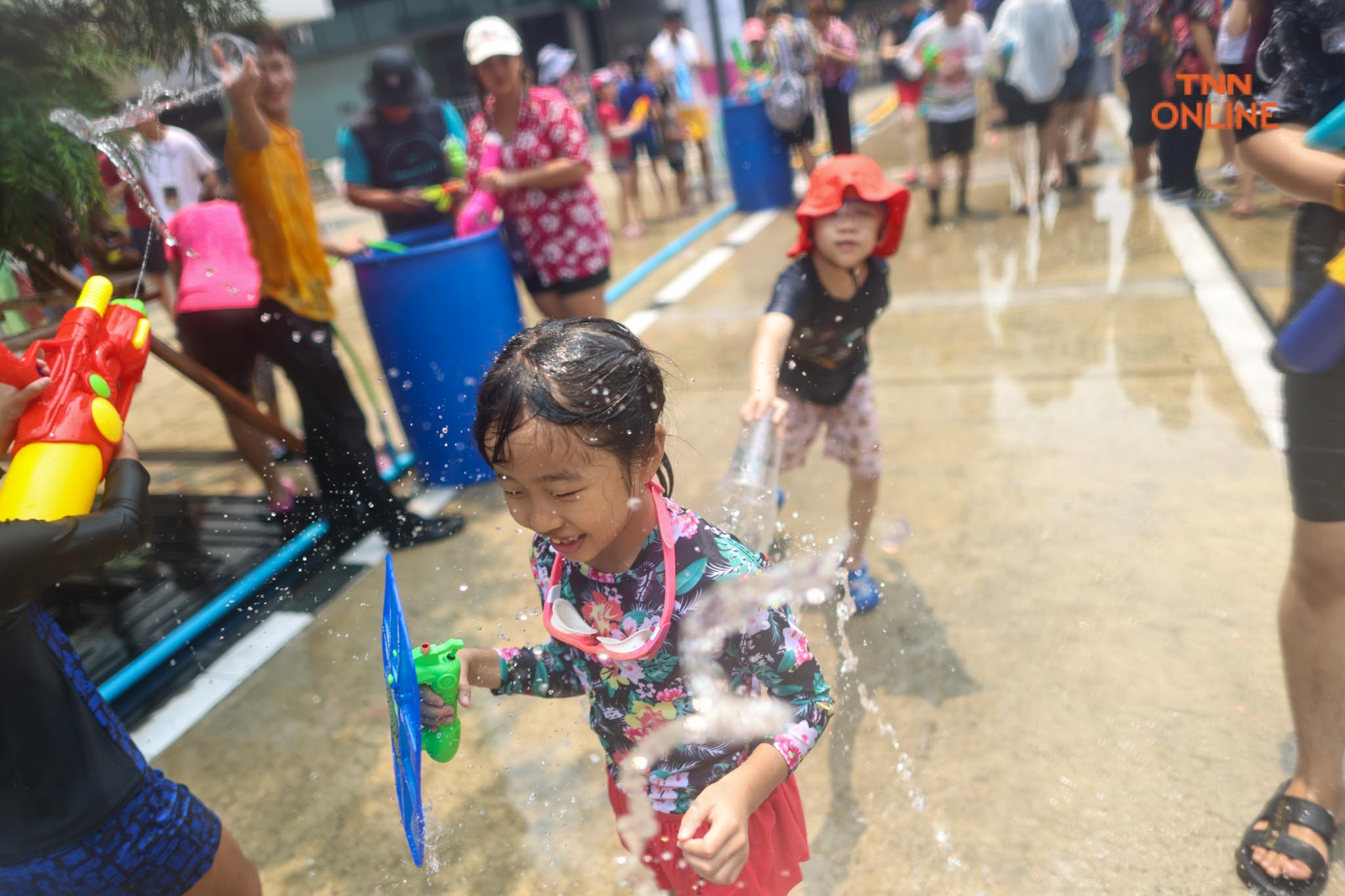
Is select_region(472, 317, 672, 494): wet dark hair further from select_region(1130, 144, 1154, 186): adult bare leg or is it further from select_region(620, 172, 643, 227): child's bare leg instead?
select_region(620, 172, 643, 227): child's bare leg

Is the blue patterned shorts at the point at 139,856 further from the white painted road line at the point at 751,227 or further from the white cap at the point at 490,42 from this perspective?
the white painted road line at the point at 751,227

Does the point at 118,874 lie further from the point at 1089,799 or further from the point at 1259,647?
the point at 1259,647

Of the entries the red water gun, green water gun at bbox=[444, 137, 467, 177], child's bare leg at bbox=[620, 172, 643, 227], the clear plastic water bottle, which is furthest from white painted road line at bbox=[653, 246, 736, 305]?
the red water gun

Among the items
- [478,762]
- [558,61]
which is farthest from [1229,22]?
[558,61]

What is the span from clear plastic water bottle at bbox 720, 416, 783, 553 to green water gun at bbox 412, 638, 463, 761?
3.58ft

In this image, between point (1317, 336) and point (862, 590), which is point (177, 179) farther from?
point (1317, 336)

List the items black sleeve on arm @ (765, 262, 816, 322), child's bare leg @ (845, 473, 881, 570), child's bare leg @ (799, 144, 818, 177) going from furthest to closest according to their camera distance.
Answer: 1. child's bare leg @ (799, 144, 818, 177)
2. child's bare leg @ (845, 473, 881, 570)
3. black sleeve on arm @ (765, 262, 816, 322)

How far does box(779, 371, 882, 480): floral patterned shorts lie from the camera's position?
2.61m

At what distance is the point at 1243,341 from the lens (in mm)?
4000

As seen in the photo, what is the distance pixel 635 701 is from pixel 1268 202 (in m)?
5.85

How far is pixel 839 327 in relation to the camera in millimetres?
2447

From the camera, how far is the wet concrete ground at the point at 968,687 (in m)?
1.93

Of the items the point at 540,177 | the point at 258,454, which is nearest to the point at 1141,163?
the point at 540,177

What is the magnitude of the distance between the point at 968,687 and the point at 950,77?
5.53 meters
